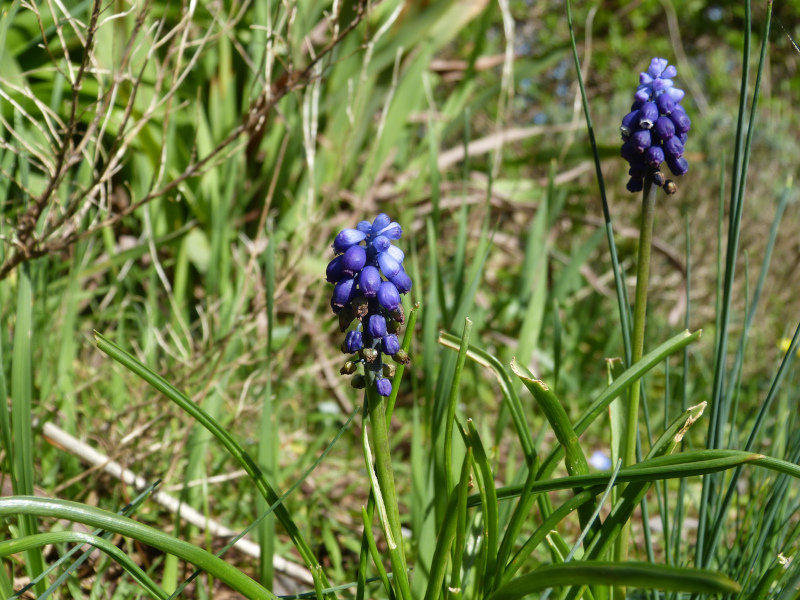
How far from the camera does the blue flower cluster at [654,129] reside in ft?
4.01

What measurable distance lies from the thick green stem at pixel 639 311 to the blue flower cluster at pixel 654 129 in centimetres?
4

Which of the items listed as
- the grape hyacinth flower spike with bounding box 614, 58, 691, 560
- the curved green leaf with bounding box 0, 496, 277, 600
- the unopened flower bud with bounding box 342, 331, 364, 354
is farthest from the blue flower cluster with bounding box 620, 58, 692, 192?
the curved green leaf with bounding box 0, 496, 277, 600

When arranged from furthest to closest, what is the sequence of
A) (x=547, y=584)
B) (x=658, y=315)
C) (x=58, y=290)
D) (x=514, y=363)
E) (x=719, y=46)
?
(x=719, y=46) → (x=658, y=315) → (x=58, y=290) → (x=514, y=363) → (x=547, y=584)

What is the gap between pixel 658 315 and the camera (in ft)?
14.0

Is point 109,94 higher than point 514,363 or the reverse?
higher

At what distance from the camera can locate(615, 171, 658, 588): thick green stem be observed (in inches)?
A: 46.3

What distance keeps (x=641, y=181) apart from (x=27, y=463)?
4.35 feet

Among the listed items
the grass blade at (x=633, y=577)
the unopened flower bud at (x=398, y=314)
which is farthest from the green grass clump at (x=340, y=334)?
the unopened flower bud at (x=398, y=314)

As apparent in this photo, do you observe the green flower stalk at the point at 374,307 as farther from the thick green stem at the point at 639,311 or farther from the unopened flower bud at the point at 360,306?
the thick green stem at the point at 639,311

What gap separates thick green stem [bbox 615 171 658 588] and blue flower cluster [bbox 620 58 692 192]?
4 centimetres

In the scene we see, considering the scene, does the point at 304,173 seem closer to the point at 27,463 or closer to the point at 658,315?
the point at 27,463

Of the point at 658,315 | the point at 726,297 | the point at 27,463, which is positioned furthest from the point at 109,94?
the point at 658,315

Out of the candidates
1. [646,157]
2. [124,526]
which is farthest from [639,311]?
[124,526]

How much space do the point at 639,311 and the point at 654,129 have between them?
1.10 ft
